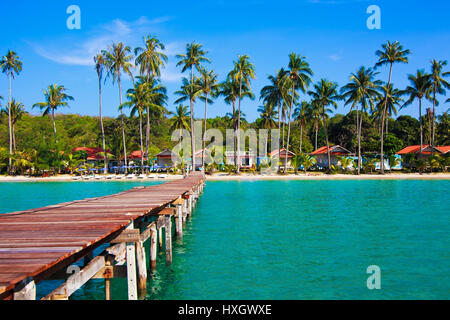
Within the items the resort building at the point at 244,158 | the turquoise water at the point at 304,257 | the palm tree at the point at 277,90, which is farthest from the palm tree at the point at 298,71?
the turquoise water at the point at 304,257

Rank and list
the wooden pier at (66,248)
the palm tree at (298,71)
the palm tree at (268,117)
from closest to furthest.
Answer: the wooden pier at (66,248), the palm tree at (298,71), the palm tree at (268,117)

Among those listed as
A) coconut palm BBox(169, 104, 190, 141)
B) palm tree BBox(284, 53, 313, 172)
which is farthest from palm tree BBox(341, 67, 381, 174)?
coconut palm BBox(169, 104, 190, 141)

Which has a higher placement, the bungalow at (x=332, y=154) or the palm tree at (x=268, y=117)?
the palm tree at (x=268, y=117)

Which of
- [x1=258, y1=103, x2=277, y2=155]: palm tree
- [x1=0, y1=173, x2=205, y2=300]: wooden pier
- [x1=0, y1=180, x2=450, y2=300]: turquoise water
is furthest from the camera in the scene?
[x1=258, y1=103, x2=277, y2=155]: palm tree

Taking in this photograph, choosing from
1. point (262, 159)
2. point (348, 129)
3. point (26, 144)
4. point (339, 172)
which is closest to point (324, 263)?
point (339, 172)

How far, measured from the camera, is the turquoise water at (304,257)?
25.5 feet

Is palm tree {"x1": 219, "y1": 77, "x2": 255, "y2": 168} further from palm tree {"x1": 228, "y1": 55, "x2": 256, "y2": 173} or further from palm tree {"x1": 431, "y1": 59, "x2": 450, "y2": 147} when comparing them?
palm tree {"x1": 431, "y1": 59, "x2": 450, "y2": 147}

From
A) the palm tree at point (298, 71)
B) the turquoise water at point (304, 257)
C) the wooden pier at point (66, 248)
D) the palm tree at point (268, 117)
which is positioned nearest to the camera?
the wooden pier at point (66, 248)

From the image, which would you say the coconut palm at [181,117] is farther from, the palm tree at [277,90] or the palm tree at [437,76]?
the palm tree at [437,76]

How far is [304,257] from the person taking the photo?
10.2 m

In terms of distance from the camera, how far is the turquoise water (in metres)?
7.78

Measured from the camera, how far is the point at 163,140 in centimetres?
6719

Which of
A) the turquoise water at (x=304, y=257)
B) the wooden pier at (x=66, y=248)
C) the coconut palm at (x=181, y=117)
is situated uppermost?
the coconut palm at (x=181, y=117)
